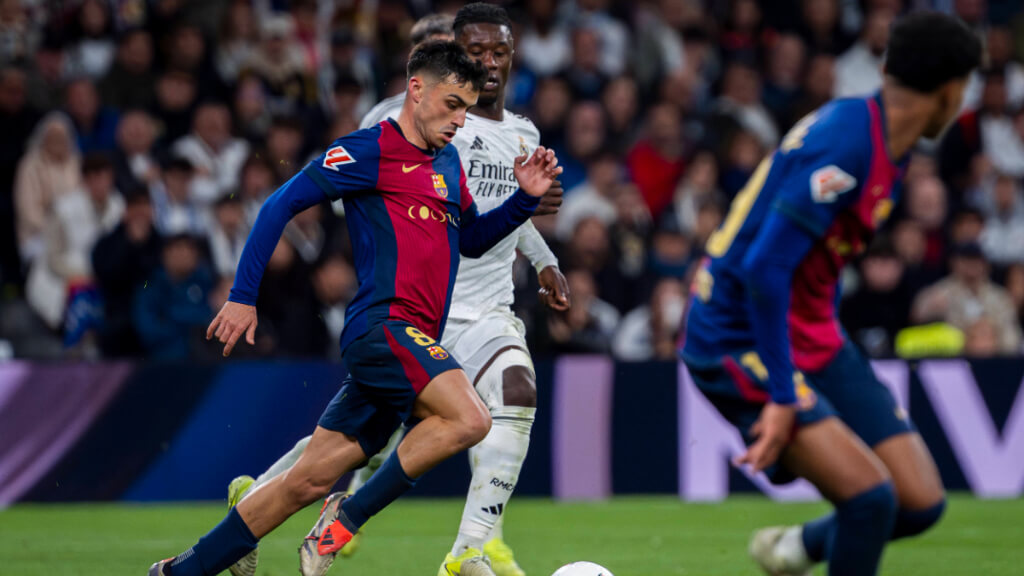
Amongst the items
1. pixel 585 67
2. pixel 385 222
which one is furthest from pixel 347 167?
pixel 585 67

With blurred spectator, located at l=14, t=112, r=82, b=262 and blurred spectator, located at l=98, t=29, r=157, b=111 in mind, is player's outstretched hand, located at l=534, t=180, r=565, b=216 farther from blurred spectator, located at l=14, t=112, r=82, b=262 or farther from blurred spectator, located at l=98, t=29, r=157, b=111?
blurred spectator, located at l=98, t=29, r=157, b=111

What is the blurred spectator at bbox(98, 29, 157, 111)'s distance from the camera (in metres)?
13.2

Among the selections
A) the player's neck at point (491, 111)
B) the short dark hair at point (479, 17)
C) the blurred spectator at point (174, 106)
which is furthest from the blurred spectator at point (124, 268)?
the short dark hair at point (479, 17)

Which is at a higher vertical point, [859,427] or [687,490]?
[859,427]

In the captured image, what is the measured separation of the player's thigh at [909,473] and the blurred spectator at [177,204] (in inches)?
320

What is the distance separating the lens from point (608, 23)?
15.2 m

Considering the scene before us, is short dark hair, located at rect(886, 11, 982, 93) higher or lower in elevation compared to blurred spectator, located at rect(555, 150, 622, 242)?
higher

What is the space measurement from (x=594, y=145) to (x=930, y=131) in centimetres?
892

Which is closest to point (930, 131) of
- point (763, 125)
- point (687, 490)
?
point (687, 490)

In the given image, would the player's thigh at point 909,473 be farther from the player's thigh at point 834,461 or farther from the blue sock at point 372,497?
the blue sock at point 372,497

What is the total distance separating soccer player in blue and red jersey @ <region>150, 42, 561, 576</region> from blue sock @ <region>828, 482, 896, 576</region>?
1518mm

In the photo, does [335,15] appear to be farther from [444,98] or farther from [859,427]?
[859,427]

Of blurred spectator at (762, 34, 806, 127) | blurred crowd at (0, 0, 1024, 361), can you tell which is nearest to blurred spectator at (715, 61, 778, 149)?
blurred crowd at (0, 0, 1024, 361)

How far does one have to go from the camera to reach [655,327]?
39.9ft
